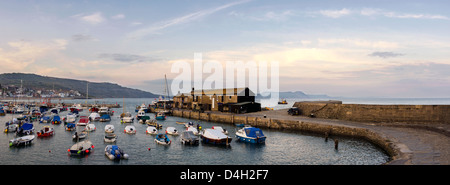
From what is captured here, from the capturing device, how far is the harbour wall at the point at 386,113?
40.7m

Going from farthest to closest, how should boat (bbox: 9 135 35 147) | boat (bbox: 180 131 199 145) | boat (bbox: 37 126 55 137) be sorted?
1. boat (bbox: 37 126 55 137)
2. boat (bbox: 180 131 199 145)
3. boat (bbox: 9 135 35 147)

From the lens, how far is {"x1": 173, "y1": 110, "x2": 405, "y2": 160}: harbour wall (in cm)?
3029

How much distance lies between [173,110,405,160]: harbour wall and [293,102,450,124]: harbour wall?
8920 mm

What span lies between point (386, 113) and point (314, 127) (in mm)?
13282

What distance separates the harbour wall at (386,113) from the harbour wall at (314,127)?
29.3 feet

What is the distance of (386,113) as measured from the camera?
46.2m

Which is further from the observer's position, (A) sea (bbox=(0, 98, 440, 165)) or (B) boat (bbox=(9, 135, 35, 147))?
(B) boat (bbox=(9, 135, 35, 147))

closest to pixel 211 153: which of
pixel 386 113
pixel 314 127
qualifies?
pixel 314 127

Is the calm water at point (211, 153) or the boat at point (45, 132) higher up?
the boat at point (45, 132)

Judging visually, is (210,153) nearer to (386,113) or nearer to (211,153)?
(211,153)

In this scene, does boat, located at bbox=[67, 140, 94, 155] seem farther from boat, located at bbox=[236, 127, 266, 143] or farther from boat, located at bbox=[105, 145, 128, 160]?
boat, located at bbox=[236, 127, 266, 143]

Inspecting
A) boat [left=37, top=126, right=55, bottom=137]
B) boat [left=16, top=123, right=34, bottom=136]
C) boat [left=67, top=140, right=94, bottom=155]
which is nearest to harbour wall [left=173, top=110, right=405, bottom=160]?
boat [left=67, top=140, right=94, bottom=155]

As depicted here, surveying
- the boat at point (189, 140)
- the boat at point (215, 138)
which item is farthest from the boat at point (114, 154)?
the boat at point (215, 138)

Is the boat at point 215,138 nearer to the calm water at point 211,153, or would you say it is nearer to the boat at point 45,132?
the calm water at point 211,153
